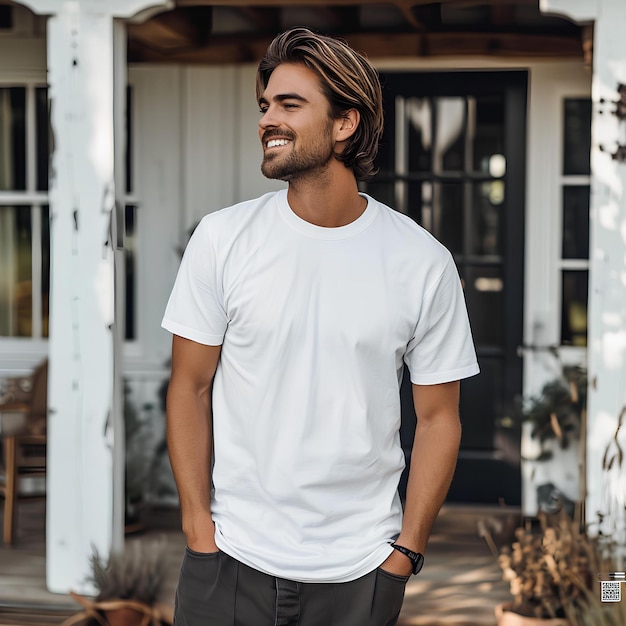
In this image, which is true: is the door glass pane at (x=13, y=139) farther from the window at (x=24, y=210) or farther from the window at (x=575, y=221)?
the window at (x=575, y=221)

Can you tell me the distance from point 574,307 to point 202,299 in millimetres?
3767

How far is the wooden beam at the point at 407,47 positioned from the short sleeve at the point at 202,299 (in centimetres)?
344

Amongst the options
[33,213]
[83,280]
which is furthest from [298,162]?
[33,213]

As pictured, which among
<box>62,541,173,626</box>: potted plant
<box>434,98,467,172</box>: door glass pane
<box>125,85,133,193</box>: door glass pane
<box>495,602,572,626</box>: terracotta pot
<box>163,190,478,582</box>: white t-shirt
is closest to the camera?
<box>163,190,478,582</box>: white t-shirt

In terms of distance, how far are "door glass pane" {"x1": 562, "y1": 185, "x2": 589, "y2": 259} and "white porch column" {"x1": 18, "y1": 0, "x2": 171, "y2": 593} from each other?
2.45 meters

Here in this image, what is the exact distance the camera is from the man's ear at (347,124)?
6.65 ft

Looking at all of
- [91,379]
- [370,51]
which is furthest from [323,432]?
[370,51]

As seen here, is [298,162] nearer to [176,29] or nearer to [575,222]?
[176,29]

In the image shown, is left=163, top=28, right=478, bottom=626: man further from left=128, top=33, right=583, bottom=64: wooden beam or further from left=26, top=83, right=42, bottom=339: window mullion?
left=26, top=83, right=42, bottom=339: window mullion

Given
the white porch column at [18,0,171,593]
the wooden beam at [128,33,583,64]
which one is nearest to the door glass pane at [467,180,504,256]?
the wooden beam at [128,33,583,64]

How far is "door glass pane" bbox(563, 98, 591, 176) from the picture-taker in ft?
17.3

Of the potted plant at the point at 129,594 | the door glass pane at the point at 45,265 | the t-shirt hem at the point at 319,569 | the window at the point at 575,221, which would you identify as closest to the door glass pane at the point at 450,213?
the window at the point at 575,221

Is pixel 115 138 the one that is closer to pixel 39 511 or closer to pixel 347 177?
pixel 347 177

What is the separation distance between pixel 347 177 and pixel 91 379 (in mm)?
2309
